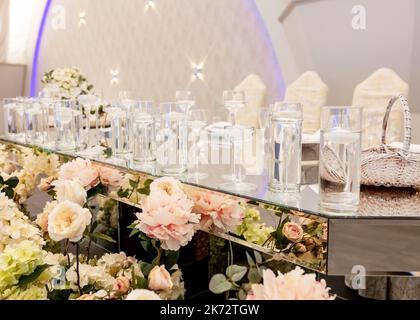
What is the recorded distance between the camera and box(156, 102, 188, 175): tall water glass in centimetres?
143

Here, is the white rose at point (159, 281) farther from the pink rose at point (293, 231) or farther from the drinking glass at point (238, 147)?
the drinking glass at point (238, 147)

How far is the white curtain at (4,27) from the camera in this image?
887 centimetres

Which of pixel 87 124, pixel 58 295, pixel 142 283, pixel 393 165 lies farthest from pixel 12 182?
pixel 393 165

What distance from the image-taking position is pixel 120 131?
5.77 ft

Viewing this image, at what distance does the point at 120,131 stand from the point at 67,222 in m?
0.95

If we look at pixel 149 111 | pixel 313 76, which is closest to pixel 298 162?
pixel 149 111

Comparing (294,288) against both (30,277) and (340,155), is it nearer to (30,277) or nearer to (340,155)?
(30,277)

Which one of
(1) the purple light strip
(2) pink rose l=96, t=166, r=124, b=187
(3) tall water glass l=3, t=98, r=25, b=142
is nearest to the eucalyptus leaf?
(2) pink rose l=96, t=166, r=124, b=187

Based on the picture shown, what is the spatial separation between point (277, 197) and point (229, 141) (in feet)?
0.97

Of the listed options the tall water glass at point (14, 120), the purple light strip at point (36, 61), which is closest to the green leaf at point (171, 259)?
the tall water glass at point (14, 120)

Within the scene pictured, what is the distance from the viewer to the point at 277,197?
1113 millimetres

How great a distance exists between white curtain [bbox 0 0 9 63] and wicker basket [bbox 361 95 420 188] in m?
8.83

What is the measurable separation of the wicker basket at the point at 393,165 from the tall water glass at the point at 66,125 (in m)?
1.15

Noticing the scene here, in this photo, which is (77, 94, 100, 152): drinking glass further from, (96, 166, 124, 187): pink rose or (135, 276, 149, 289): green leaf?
(135, 276, 149, 289): green leaf
